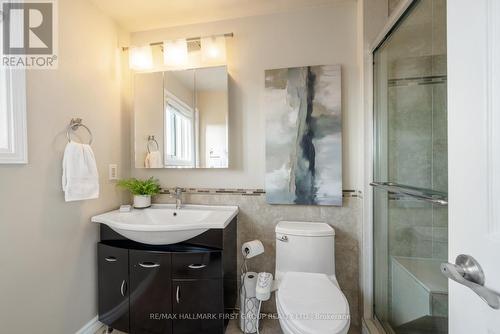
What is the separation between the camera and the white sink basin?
133 cm

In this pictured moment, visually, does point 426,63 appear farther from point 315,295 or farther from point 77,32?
point 77,32

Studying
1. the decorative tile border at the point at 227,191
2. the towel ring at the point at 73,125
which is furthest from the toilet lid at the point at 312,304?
the towel ring at the point at 73,125

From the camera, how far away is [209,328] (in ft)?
4.46

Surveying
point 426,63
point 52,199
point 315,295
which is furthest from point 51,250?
point 426,63

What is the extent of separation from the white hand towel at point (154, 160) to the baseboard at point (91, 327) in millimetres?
1117

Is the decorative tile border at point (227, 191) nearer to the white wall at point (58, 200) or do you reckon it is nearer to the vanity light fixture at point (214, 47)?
the white wall at point (58, 200)

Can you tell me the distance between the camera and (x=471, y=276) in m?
0.48

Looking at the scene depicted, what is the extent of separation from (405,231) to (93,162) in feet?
6.26

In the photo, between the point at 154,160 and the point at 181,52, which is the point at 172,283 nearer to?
the point at 154,160

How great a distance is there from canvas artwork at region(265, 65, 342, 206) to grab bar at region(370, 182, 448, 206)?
0.33m

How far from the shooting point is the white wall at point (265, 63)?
5.36ft

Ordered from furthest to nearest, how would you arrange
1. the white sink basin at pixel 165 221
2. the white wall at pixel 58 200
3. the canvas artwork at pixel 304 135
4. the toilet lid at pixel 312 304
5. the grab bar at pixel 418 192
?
the canvas artwork at pixel 304 135, the white sink basin at pixel 165 221, the white wall at pixel 58 200, the toilet lid at pixel 312 304, the grab bar at pixel 418 192

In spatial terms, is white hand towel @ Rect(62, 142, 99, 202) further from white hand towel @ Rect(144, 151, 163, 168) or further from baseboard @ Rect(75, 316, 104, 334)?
baseboard @ Rect(75, 316, 104, 334)

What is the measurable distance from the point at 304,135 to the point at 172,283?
51.4 inches
